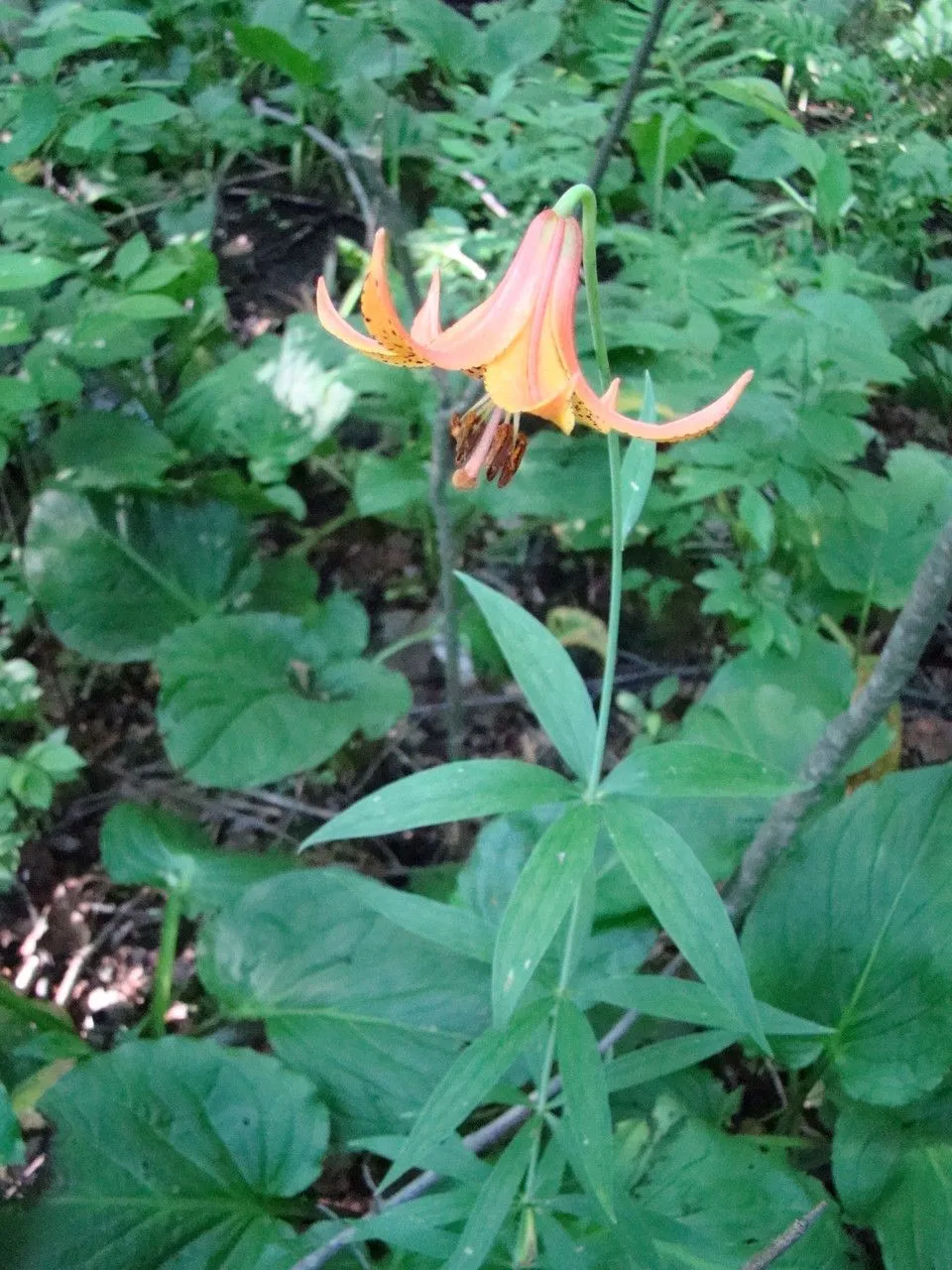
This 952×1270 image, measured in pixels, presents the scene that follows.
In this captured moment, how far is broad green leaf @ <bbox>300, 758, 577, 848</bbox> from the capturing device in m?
0.81

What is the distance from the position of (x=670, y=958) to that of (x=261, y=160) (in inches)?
94.8

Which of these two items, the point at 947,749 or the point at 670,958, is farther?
the point at 947,749

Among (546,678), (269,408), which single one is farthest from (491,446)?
(269,408)

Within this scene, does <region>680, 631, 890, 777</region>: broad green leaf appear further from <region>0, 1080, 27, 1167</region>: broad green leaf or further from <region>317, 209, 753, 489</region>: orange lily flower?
<region>0, 1080, 27, 1167</region>: broad green leaf

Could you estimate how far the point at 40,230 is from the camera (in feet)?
4.95

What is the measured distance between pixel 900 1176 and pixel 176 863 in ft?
3.43

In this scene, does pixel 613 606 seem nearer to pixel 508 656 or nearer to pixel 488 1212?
pixel 508 656

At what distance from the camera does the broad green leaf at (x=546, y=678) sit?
93 centimetres

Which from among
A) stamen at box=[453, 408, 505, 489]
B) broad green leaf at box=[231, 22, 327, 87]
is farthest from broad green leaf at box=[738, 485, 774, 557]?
broad green leaf at box=[231, 22, 327, 87]

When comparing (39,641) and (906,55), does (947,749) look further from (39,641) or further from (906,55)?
(39,641)

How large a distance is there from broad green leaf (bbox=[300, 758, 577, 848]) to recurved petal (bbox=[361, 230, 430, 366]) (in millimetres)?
370

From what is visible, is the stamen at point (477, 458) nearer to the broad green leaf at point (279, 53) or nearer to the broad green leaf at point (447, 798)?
the broad green leaf at point (447, 798)

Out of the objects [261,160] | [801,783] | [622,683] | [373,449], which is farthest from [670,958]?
[261,160]

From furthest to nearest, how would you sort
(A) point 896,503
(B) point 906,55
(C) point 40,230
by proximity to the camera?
(B) point 906,55 → (A) point 896,503 → (C) point 40,230
